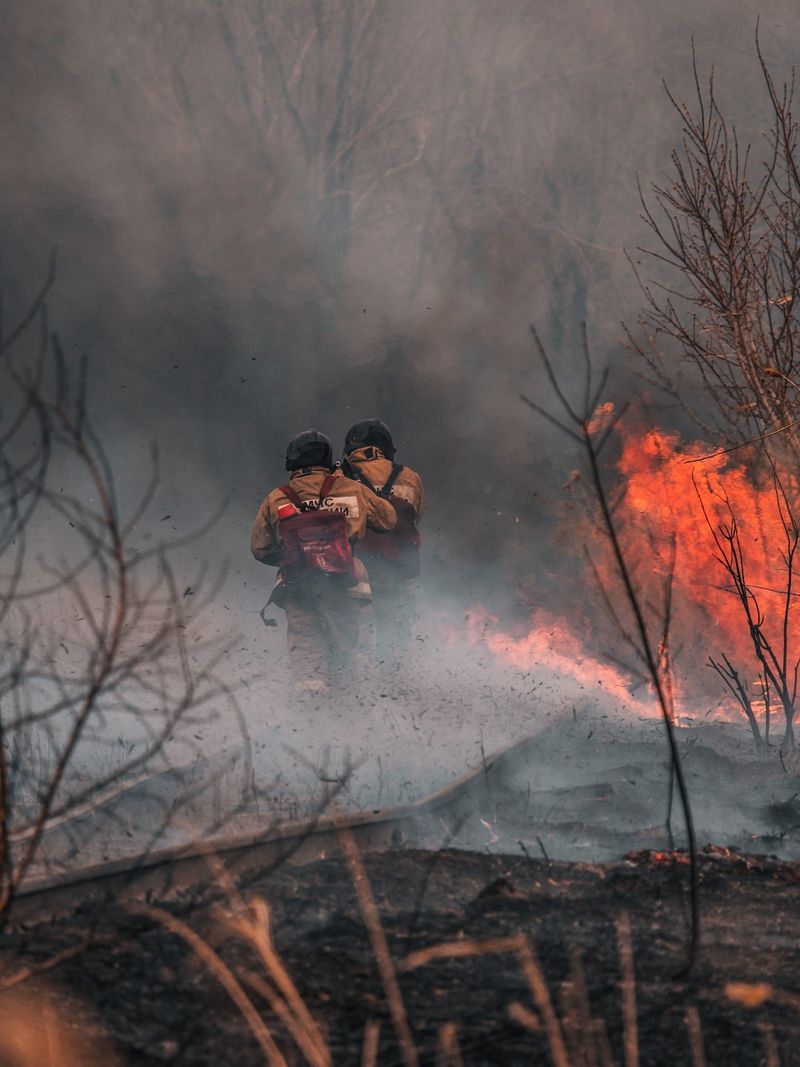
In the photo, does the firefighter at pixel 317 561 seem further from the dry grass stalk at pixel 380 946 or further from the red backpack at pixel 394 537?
the dry grass stalk at pixel 380 946

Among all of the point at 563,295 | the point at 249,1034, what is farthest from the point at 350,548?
the point at 563,295

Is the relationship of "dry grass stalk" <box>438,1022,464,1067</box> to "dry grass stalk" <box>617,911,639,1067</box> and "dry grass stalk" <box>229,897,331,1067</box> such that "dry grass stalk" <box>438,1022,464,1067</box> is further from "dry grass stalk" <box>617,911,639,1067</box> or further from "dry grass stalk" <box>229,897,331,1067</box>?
"dry grass stalk" <box>617,911,639,1067</box>

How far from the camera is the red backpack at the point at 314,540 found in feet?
30.0

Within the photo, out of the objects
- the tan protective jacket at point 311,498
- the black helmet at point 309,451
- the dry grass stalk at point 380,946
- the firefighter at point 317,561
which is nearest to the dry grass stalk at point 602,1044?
the dry grass stalk at point 380,946

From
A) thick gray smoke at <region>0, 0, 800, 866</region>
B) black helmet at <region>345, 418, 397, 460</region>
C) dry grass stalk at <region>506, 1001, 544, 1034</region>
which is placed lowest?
dry grass stalk at <region>506, 1001, 544, 1034</region>

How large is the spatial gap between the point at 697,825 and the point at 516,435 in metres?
11.8

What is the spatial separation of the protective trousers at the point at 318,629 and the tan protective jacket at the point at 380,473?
1293 millimetres

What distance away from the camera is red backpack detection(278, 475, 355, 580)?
30.0ft

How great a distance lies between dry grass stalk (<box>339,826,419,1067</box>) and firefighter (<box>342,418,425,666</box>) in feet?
16.1

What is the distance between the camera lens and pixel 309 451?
9.48 m

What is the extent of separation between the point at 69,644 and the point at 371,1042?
9.60m

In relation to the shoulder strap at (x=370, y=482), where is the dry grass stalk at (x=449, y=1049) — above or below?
below

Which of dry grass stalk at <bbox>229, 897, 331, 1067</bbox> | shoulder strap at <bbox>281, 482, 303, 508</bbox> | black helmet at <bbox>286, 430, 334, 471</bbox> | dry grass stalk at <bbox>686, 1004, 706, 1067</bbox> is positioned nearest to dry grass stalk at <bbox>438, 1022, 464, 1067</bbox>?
dry grass stalk at <bbox>229, 897, 331, 1067</bbox>

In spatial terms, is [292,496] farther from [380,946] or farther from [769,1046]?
[769,1046]
